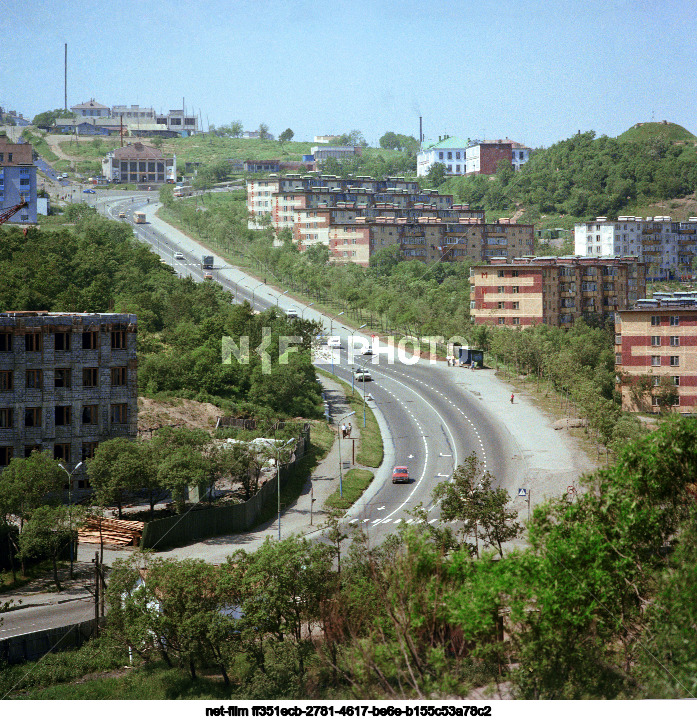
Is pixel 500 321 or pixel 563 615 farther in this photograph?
pixel 500 321

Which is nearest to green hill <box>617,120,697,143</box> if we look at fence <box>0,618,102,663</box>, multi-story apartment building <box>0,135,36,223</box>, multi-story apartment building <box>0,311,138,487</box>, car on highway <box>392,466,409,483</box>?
multi-story apartment building <box>0,135,36,223</box>

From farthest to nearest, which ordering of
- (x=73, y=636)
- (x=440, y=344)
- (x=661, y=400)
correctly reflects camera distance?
1. (x=440, y=344)
2. (x=661, y=400)
3. (x=73, y=636)

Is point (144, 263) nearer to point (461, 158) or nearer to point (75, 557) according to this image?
point (75, 557)

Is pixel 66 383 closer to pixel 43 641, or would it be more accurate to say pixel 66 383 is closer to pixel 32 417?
pixel 32 417

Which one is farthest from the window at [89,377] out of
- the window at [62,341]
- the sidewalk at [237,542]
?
the sidewalk at [237,542]

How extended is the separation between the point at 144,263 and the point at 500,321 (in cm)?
2543

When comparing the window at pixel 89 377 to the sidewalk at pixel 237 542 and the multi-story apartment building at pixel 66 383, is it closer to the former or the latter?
the multi-story apartment building at pixel 66 383

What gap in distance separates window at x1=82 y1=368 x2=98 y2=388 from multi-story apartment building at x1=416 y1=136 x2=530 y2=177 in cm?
10169

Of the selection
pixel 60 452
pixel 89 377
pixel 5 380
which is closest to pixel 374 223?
pixel 89 377

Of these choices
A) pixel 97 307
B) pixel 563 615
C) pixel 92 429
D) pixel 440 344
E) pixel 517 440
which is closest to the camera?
pixel 563 615

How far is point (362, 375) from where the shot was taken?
5484 cm

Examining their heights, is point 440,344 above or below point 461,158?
below

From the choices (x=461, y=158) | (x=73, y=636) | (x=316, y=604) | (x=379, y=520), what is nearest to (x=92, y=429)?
(x=379, y=520)

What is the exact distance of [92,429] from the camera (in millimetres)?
34719
